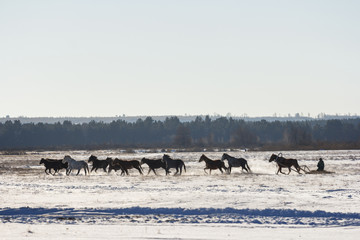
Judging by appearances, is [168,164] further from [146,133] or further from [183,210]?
[146,133]

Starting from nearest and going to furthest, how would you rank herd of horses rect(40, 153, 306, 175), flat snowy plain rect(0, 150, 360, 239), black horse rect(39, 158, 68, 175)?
flat snowy plain rect(0, 150, 360, 239)
herd of horses rect(40, 153, 306, 175)
black horse rect(39, 158, 68, 175)

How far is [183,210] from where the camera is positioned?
18859 mm

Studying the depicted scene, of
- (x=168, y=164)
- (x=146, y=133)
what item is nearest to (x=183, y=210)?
(x=168, y=164)

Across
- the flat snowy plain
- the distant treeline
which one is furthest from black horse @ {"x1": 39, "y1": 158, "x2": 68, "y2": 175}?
the distant treeline

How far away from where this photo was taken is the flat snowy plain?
15.2m

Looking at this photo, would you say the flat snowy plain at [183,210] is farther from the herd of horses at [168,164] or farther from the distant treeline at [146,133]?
the distant treeline at [146,133]

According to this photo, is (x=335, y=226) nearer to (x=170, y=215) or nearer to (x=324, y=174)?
(x=170, y=215)

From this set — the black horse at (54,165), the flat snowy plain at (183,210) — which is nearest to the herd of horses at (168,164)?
the black horse at (54,165)

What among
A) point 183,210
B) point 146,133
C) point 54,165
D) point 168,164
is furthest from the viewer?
point 146,133

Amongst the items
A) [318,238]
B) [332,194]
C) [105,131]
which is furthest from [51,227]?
[105,131]

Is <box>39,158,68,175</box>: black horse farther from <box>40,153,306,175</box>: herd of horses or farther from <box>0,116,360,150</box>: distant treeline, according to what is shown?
<box>0,116,360,150</box>: distant treeline

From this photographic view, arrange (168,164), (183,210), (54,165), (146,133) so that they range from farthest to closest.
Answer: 1. (146,133)
2. (54,165)
3. (168,164)
4. (183,210)

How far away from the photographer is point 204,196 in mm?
22047

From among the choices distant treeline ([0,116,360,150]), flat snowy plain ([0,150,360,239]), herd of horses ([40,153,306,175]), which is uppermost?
distant treeline ([0,116,360,150])
